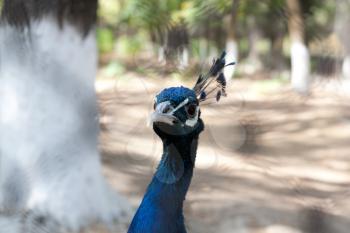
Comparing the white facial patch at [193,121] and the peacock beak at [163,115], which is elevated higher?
the peacock beak at [163,115]

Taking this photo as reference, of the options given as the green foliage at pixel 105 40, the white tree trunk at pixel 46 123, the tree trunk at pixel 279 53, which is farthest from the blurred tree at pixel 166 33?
the tree trunk at pixel 279 53

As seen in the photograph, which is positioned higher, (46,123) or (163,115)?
(163,115)

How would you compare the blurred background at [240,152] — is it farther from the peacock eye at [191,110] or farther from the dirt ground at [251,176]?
the peacock eye at [191,110]

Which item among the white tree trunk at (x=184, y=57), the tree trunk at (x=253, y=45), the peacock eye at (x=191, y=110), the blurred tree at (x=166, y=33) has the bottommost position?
the tree trunk at (x=253, y=45)

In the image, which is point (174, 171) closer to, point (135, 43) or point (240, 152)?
point (240, 152)

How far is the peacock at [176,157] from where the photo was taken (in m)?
1.16

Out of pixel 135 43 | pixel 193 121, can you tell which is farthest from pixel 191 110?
pixel 135 43

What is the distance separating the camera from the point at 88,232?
2.00 meters

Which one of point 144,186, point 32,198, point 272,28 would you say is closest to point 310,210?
point 144,186

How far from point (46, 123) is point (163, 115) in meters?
1.00

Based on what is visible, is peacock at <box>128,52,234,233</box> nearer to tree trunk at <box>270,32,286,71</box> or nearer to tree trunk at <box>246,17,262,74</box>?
tree trunk at <box>270,32,286,71</box>

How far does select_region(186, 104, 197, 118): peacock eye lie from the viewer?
1167 mm

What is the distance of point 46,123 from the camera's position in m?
2.02

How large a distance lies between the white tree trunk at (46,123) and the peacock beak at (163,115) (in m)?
0.97
